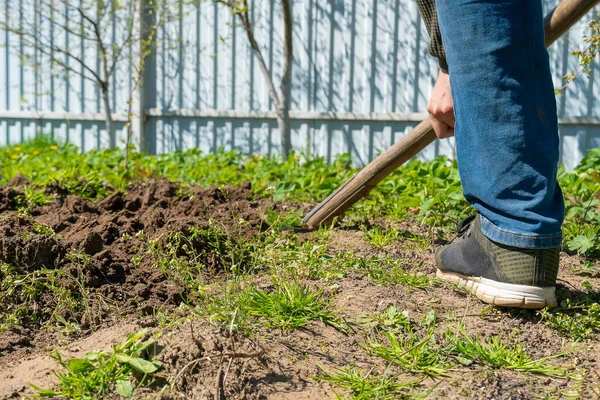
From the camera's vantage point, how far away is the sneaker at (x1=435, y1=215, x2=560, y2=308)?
215 centimetres

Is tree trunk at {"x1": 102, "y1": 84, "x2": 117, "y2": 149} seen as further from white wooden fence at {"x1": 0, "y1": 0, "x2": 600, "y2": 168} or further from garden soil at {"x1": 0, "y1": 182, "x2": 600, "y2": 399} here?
garden soil at {"x1": 0, "y1": 182, "x2": 600, "y2": 399}

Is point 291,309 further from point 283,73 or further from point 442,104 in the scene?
point 283,73

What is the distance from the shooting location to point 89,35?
8711 mm

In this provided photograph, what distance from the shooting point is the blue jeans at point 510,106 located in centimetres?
202

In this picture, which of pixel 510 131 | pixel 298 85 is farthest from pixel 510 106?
pixel 298 85

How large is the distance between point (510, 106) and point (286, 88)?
549cm

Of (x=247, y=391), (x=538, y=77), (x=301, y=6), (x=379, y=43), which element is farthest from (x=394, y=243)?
(x=301, y=6)

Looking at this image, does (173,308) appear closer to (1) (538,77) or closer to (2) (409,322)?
(2) (409,322)

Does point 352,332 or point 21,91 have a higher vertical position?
point 21,91

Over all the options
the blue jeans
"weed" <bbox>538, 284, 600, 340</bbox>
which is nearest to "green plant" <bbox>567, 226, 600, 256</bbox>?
"weed" <bbox>538, 284, 600, 340</bbox>

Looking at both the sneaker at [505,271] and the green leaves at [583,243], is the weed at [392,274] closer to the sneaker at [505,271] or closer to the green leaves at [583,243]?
the sneaker at [505,271]

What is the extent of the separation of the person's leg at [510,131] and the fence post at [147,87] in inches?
263

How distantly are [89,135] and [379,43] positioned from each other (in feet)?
13.2

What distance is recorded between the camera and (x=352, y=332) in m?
2.16
